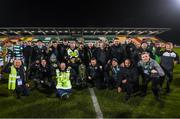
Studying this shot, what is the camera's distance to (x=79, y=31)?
193 feet

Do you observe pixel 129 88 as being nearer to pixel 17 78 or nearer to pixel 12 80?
pixel 17 78

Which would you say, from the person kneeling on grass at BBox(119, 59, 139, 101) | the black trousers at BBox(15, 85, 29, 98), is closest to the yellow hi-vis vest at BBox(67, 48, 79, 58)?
the black trousers at BBox(15, 85, 29, 98)

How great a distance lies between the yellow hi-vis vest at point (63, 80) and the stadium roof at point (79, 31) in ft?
143

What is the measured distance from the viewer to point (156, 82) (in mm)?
12773

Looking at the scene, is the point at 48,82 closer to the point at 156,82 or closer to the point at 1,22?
the point at 156,82

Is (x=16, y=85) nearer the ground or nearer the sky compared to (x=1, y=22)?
nearer the ground

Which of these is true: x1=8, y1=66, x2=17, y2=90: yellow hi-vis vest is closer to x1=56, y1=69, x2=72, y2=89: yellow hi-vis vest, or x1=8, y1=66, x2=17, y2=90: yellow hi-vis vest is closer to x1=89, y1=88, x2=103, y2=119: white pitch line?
x1=56, y1=69, x2=72, y2=89: yellow hi-vis vest

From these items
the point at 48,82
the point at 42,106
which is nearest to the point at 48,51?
the point at 48,82

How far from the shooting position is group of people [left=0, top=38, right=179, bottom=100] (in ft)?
44.6

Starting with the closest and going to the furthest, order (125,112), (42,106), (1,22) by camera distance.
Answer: (125,112)
(42,106)
(1,22)

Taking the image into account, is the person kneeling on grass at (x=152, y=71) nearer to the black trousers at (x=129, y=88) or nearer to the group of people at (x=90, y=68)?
the group of people at (x=90, y=68)

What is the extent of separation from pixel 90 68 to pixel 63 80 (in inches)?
95.9

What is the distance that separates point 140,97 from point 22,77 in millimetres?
4719

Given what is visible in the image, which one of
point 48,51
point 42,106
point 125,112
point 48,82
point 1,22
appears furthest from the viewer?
point 1,22
